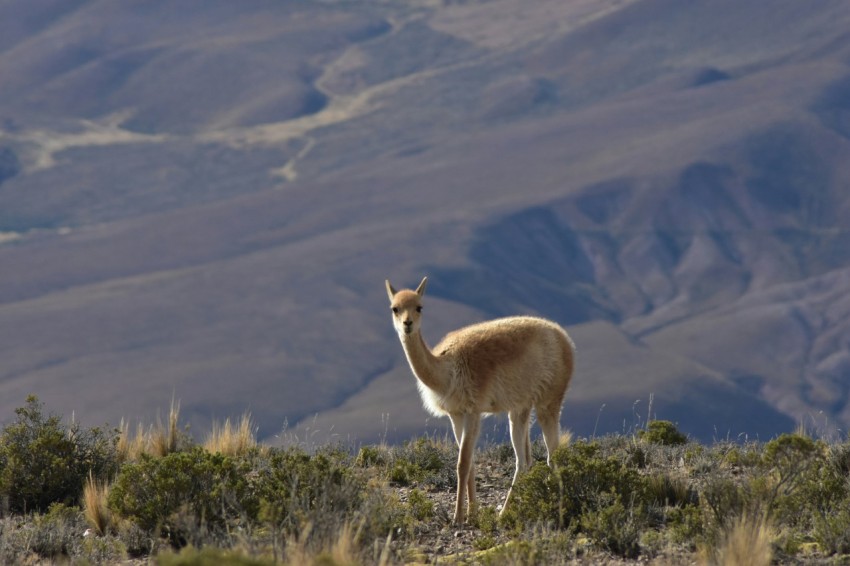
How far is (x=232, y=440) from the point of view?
15.7 meters

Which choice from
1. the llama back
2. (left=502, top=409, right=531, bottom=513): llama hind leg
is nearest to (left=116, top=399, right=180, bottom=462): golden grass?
the llama back

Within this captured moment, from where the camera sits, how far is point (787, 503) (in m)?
10.8

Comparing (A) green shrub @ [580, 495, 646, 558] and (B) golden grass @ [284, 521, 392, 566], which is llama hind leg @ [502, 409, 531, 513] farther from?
(B) golden grass @ [284, 521, 392, 566]

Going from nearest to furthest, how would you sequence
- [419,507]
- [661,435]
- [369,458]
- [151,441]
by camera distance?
[419,507] → [369,458] → [151,441] → [661,435]

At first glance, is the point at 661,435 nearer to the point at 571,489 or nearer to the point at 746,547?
the point at 571,489

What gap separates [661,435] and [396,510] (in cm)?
489

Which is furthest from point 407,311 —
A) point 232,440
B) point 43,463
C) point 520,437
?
point 232,440

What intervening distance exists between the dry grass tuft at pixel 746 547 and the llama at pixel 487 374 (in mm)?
2838

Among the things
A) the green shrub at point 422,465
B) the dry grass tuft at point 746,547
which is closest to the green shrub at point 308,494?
the green shrub at point 422,465

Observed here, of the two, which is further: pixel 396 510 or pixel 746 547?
pixel 396 510

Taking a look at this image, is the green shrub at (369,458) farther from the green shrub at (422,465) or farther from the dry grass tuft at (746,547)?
the dry grass tuft at (746,547)

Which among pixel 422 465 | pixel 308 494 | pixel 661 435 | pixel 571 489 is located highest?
pixel 308 494

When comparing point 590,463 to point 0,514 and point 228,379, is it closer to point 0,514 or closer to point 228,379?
point 0,514

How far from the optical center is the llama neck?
42.0 feet
